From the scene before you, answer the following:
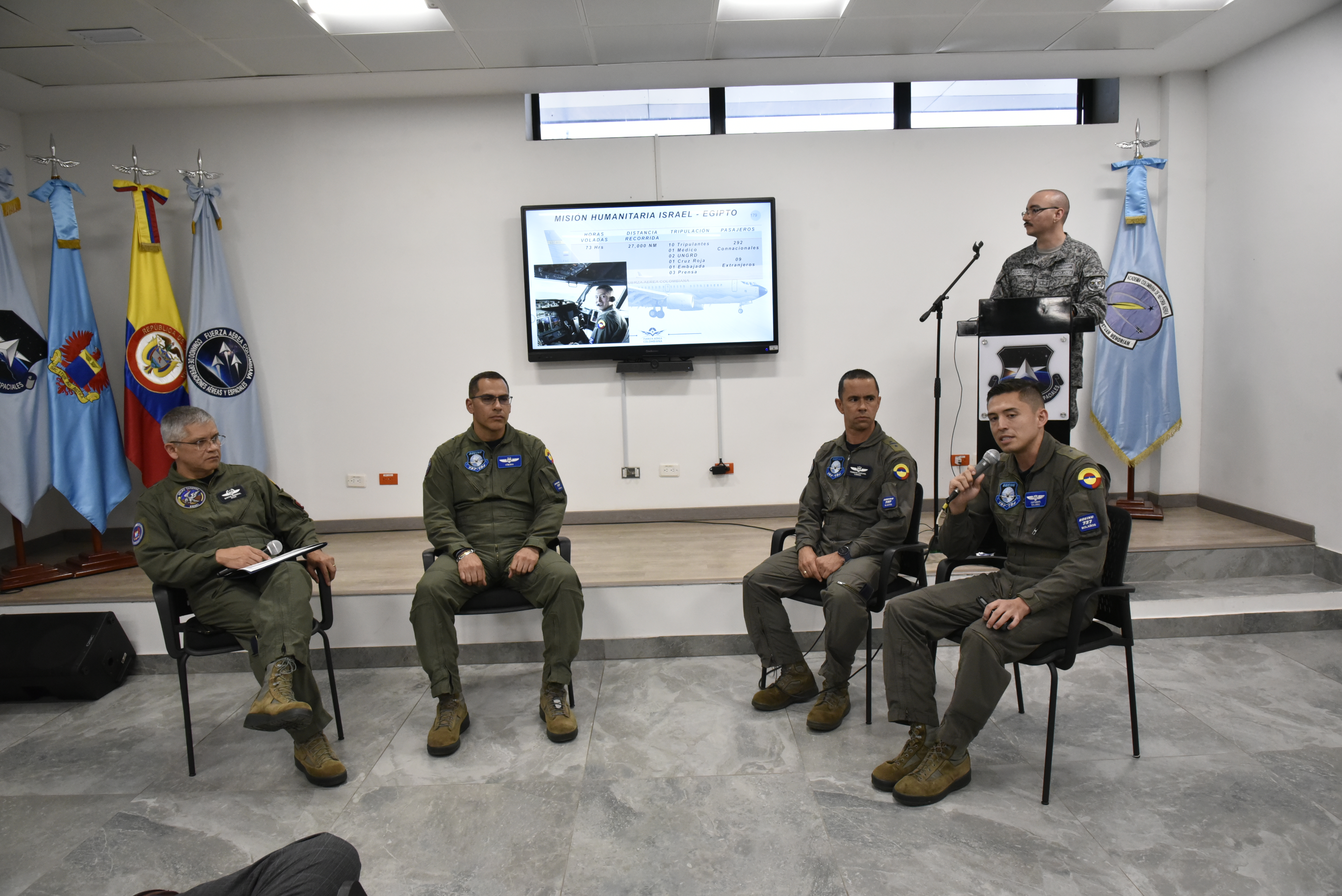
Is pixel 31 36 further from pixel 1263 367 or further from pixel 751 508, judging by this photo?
pixel 1263 367

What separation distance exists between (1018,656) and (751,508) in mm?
2728

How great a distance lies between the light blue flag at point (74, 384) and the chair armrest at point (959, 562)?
4.33 meters

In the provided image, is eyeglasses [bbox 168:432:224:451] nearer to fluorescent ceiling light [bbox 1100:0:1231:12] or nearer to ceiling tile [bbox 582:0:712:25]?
ceiling tile [bbox 582:0:712:25]

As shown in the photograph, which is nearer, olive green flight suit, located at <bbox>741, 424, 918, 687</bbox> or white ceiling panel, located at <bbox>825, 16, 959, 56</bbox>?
olive green flight suit, located at <bbox>741, 424, 918, 687</bbox>

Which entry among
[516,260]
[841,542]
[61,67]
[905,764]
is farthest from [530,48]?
[905,764]

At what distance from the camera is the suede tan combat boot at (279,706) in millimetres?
2217

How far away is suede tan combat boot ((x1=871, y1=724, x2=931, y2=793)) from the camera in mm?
2211

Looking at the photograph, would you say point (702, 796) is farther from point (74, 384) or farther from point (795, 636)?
point (74, 384)

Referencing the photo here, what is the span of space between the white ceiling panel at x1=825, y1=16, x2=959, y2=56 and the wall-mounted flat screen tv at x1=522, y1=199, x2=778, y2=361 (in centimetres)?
96

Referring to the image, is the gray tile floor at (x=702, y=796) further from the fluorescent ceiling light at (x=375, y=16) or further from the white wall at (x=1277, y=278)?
the fluorescent ceiling light at (x=375, y=16)

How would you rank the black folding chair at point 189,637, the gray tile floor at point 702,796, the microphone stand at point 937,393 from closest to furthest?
the gray tile floor at point 702,796 → the black folding chair at point 189,637 → the microphone stand at point 937,393

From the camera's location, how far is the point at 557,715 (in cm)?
263

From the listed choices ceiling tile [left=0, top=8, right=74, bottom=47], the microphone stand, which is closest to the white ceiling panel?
the microphone stand

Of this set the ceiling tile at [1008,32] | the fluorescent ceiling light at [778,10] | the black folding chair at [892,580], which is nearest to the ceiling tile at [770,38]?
the fluorescent ceiling light at [778,10]
